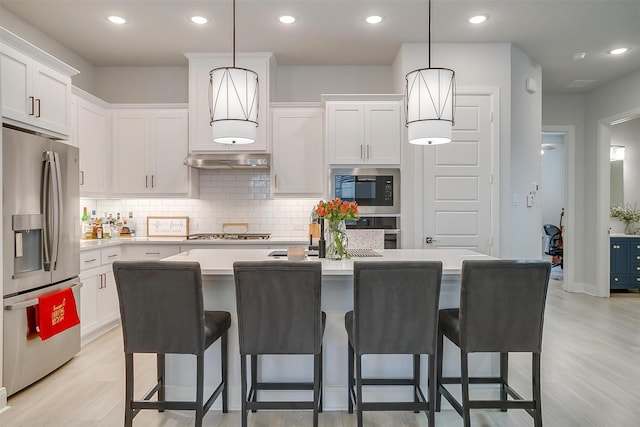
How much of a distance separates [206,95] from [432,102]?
294cm

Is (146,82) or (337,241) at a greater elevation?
(146,82)

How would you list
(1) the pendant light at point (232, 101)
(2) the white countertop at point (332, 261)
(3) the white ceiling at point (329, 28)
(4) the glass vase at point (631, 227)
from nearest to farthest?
1. (2) the white countertop at point (332, 261)
2. (1) the pendant light at point (232, 101)
3. (3) the white ceiling at point (329, 28)
4. (4) the glass vase at point (631, 227)

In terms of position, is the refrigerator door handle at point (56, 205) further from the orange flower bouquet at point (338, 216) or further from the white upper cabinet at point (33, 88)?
the orange flower bouquet at point (338, 216)

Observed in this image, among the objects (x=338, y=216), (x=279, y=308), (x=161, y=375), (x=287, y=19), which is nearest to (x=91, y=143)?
(x=287, y=19)

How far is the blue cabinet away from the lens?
230 inches

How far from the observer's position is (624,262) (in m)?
5.85

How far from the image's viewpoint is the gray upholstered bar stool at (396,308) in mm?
1947

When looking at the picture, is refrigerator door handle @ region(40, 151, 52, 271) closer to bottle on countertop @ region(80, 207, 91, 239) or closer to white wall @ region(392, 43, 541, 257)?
bottle on countertop @ region(80, 207, 91, 239)

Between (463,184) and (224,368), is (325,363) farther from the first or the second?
(463,184)

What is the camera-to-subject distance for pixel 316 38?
13.4 feet

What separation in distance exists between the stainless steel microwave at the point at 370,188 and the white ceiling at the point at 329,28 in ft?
4.57

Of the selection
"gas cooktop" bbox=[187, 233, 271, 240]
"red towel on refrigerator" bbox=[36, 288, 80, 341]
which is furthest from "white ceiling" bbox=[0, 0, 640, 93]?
"red towel on refrigerator" bbox=[36, 288, 80, 341]

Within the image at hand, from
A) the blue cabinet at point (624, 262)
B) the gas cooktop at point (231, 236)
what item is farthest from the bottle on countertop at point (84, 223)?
the blue cabinet at point (624, 262)

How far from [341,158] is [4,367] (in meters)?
3.27
